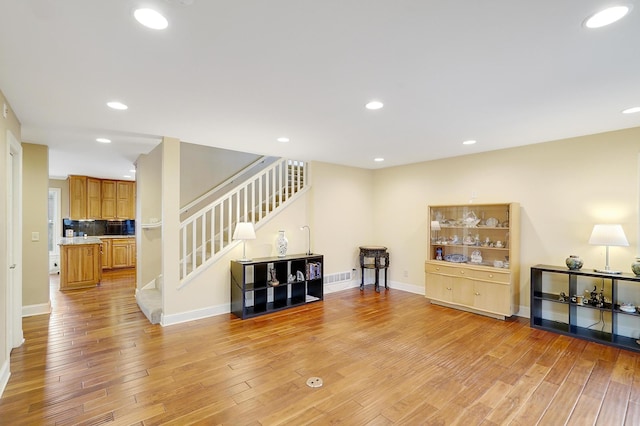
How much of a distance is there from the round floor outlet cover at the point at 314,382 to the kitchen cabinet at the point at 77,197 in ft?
27.0

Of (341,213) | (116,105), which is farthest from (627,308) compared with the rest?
(116,105)

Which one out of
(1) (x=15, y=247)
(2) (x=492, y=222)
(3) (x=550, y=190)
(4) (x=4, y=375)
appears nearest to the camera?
(4) (x=4, y=375)

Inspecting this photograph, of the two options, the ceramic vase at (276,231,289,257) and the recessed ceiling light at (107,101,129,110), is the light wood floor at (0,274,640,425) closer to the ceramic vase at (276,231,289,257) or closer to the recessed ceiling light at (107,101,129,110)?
the ceramic vase at (276,231,289,257)

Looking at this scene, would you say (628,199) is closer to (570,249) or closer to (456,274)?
(570,249)

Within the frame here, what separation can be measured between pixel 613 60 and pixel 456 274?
351cm

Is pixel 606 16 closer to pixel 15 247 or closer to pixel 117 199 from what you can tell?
pixel 15 247

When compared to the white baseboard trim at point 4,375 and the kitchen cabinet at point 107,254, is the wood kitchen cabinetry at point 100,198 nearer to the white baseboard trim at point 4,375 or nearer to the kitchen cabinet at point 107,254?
the kitchen cabinet at point 107,254

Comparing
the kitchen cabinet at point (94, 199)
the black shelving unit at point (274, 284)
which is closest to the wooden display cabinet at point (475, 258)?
the black shelving unit at point (274, 284)

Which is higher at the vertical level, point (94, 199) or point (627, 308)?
point (94, 199)

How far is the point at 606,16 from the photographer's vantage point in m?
1.64

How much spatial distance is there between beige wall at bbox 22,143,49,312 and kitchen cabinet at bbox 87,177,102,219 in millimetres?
3948

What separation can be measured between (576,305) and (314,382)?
3.56 metres

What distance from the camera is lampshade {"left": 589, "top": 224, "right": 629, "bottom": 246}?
3478 mm

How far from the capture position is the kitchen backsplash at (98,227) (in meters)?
8.34
